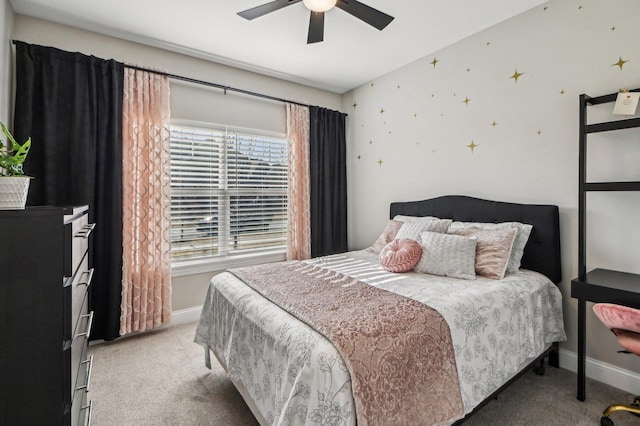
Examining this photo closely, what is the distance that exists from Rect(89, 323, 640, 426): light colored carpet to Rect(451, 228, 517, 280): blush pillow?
0.76 metres

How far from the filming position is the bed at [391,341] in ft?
3.77

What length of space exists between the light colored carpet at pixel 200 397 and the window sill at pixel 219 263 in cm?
83

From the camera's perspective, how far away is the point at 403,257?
2305mm

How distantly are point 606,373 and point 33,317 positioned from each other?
10.3ft

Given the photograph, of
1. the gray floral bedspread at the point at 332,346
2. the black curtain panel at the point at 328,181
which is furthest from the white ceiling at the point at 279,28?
the gray floral bedspread at the point at 332,346

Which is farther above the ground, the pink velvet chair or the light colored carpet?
the pink velvet chair

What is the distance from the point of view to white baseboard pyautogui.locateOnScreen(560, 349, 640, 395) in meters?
1.98

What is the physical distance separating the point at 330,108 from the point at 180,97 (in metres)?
1.87

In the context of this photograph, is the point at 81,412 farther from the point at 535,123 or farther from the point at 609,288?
the point at 535,123

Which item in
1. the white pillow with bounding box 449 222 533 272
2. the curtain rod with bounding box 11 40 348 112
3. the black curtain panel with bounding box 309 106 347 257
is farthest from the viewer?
the black curtain panel with bounding box 309 106 347 257

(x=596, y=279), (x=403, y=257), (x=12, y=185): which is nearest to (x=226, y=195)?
(x=403, y=257)

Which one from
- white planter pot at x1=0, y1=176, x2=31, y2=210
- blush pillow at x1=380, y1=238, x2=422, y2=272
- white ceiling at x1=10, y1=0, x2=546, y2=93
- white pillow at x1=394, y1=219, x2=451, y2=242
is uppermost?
white ceiling at x1=10, y1=0, x2=546, y2=93

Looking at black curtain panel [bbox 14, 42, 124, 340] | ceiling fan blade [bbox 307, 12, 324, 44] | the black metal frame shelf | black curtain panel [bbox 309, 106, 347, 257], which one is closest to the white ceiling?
ceiling fan blade [bbox 307, 12, 324, 44]

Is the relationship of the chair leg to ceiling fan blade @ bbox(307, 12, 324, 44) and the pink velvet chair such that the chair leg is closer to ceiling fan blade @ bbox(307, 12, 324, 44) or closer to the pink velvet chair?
the pink velvet chair
